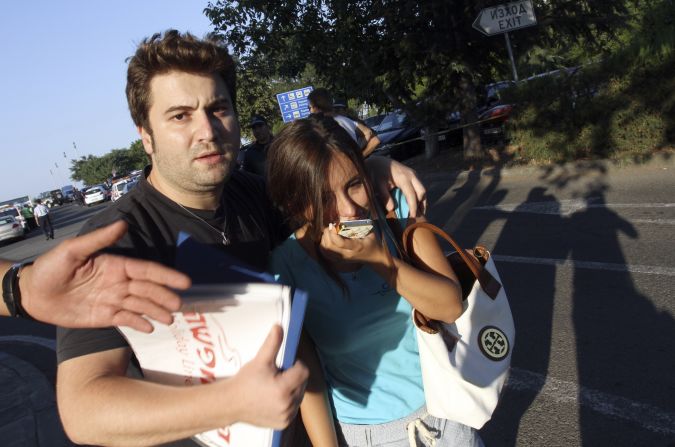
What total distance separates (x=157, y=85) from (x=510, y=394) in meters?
2.91

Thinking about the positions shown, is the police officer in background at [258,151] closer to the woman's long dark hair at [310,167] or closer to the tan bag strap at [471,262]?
the woman's long dark hair at [310,167]

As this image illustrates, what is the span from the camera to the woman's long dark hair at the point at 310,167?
1486 mm

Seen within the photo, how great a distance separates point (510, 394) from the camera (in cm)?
331

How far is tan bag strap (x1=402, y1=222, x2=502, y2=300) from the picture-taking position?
145 cm

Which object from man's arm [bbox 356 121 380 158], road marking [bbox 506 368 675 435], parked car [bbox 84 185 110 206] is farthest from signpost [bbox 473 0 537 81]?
parked car [bbox 84 185 110 206]

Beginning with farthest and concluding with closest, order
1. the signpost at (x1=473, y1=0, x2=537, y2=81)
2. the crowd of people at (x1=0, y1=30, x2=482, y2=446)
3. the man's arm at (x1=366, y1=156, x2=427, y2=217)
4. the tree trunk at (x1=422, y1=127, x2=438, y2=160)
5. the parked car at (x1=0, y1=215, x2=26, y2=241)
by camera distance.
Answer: the parked car at (x1=0, y1=215, x2=26, y2=241) < the tree trunk at (x1=422, y1=127, x2=438, y2=160) < the signpost at (x1=473, y1=0, x2=537, y2=81) < the man's arm at (x1=366, y1=156, x2=427, y2=217) < the crowd of people at (x1=0, y1=30, x2=482, y2=446)

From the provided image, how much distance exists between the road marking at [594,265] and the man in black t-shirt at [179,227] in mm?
3844

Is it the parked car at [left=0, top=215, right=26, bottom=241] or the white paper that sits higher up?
the parked car at [left=0, top=215, right=26, bottom=241]

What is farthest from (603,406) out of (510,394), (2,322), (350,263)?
(2,322)

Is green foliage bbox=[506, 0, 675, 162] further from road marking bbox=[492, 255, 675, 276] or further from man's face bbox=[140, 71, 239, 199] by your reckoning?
man's face bbox=[140, 71, 239, 199]

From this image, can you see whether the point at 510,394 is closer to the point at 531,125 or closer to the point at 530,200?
the point at 530,200

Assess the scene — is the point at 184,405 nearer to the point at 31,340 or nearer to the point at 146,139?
the point at 146,139

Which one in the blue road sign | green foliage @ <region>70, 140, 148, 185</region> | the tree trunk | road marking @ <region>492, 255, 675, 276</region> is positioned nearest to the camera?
road marking @ <region>492, 255, 675, 276</region>

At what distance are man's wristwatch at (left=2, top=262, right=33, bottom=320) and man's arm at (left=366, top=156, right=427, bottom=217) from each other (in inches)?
40.5
